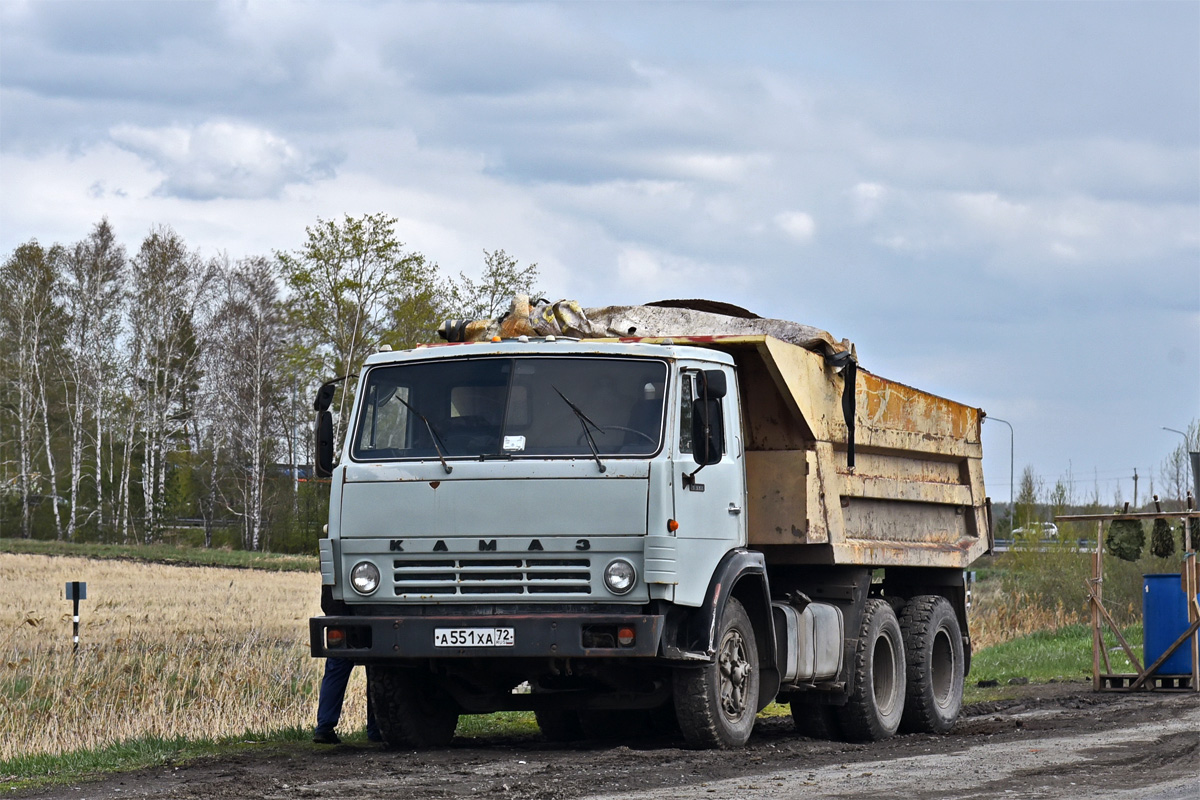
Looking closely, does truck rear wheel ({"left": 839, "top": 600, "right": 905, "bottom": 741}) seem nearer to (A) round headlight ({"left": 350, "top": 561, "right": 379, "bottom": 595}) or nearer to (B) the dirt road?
(B) the dirt road

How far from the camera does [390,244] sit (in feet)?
138

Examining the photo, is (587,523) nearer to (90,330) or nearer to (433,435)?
(433,435)

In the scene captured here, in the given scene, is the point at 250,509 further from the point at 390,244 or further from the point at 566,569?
the point at 566,569

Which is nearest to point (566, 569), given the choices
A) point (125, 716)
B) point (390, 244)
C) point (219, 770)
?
point (219, 770)

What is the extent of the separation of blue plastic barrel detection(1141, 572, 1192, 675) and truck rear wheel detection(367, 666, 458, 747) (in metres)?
10.4

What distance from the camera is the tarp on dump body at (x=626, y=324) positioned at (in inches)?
432

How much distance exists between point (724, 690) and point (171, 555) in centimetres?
3994

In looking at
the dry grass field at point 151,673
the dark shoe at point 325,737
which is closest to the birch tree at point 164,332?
the dry grass field at point 151,673

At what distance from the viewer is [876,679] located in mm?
12836

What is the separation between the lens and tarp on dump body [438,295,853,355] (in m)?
11.0

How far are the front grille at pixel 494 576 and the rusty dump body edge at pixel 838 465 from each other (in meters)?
1.84

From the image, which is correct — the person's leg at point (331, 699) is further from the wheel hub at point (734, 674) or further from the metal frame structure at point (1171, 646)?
the metal frame structure at point (1171, 646)

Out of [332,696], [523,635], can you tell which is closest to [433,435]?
[523,635]

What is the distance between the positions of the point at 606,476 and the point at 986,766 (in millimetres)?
2964
